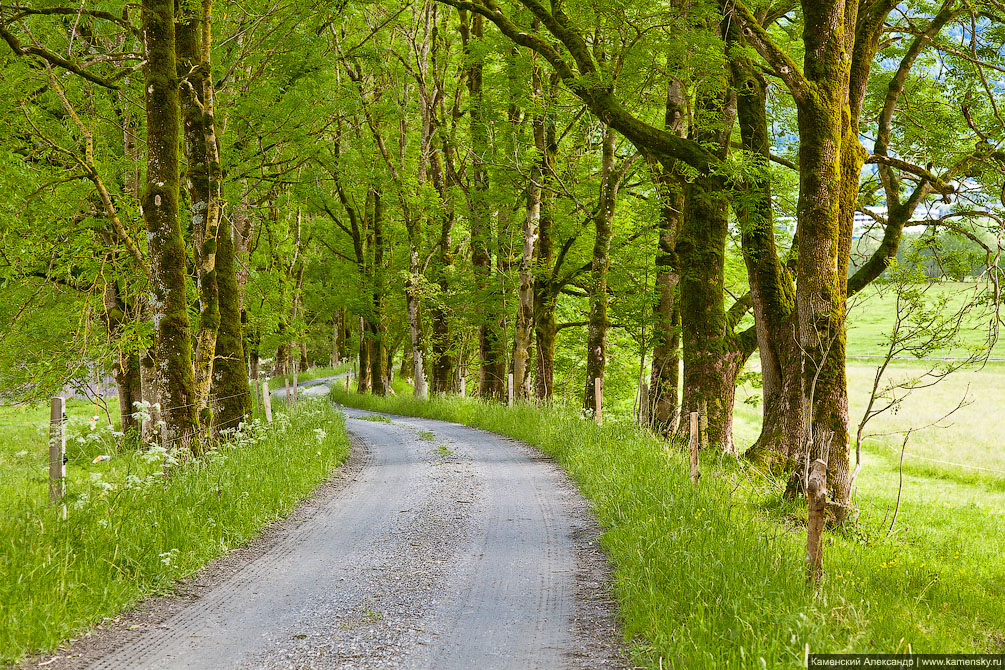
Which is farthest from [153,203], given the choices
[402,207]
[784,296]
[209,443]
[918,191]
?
[402,207]

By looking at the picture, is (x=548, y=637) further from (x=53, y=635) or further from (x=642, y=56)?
(x=642, y=56)

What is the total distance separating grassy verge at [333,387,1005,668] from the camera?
4.24 metres

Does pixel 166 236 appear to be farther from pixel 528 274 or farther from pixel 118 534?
pixel 528 274

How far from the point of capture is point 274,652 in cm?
482

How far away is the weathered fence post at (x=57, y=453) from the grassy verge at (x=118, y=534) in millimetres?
159

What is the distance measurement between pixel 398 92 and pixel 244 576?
20031 millimetres

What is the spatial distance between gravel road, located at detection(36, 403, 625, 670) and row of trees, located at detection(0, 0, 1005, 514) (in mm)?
2792

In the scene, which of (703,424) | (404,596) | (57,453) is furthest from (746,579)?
(703,424)

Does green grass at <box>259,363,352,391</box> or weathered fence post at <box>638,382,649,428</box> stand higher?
weathered fence post at <box>638,382,649,428</box>

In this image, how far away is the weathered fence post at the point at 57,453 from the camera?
6.18 m

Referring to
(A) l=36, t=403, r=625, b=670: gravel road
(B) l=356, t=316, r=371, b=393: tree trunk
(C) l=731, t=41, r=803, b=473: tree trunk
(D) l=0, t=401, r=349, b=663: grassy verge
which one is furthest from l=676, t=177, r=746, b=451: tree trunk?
(B) l=356, t=316, r=371, b=393: tree trunk

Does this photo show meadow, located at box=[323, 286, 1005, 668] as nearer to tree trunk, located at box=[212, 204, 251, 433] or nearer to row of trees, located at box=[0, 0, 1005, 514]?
row of trees, located at box=[0, 0, 1005, 514]

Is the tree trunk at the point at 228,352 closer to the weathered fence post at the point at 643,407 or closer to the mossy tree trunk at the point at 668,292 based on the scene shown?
the weathered fence post at the point at 643,407

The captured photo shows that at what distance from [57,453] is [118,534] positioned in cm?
96
